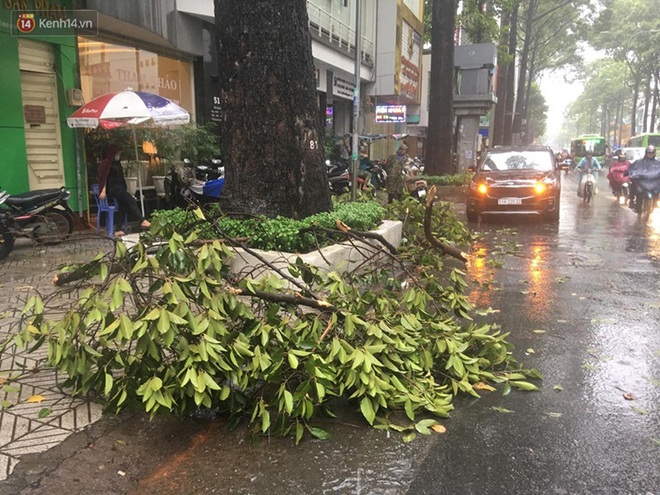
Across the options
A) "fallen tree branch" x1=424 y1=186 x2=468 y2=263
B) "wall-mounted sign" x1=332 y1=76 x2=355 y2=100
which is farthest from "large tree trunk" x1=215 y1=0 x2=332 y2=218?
"wall-mounted sign" x1=332 y1=76 x2=355 y2=100

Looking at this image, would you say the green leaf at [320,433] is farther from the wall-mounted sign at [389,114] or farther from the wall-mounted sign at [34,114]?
the wall-mounted sign at [389,114]

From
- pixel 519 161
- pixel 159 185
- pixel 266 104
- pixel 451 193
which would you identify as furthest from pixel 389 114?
pixel 266 104

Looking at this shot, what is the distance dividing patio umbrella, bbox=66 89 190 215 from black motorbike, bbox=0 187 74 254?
122cm

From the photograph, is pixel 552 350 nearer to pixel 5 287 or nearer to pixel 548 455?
pixel 548 455

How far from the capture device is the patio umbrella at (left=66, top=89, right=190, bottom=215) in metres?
8.48

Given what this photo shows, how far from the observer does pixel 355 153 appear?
904cm

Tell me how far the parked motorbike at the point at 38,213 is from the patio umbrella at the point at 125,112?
122 centimetres

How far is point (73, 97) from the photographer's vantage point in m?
10.1

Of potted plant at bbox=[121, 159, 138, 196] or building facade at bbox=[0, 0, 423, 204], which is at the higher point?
building facade at bbox=[0, 0, 423, 204]

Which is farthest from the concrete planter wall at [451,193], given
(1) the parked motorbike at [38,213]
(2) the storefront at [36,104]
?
(1) the parked motorbike at [38,213]

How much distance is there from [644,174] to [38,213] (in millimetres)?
12765

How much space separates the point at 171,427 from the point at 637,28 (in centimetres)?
4889

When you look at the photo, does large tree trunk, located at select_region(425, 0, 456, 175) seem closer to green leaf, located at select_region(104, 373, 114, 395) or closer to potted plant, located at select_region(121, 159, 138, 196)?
potted plant, located at select_region(121, 159, 138, 196)

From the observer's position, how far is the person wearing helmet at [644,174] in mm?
13109
